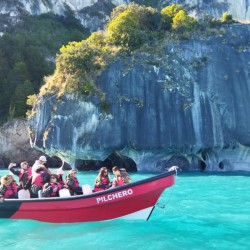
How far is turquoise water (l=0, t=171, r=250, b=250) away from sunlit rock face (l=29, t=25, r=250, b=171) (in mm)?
18737

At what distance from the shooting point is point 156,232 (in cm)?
1218

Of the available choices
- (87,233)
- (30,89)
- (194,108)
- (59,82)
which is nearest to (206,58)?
(194,108)

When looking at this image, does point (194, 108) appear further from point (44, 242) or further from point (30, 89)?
point (44, 242)

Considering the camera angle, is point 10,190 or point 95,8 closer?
point 10,190

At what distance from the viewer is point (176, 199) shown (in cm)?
1803

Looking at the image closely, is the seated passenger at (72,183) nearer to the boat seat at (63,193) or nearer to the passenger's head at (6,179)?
the boat seat at (63,193)

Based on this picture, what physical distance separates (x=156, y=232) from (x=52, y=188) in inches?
159

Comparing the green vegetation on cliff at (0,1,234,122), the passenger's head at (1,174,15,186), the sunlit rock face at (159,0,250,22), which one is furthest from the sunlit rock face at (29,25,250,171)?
the sunlit rock face at (159,0,250,22)

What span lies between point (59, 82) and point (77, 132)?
5268 mm

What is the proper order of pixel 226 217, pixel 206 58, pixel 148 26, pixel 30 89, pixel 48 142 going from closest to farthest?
pixel 226 217, pixel 48 142, pixel 206 58, pixel 148 26, pixel 30 89

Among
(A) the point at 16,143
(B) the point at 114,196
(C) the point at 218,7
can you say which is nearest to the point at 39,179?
(B) the point at 114,196

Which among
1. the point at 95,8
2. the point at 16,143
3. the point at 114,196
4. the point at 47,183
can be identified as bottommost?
the point at 114,196

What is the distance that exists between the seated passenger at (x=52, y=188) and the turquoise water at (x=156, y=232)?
3.50ft

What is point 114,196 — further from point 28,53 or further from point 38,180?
point 28,53
